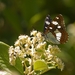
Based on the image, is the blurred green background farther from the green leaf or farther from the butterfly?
the green leaf

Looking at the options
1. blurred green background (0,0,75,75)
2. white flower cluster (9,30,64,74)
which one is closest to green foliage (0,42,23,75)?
white flower cluster (9,30,64,74)

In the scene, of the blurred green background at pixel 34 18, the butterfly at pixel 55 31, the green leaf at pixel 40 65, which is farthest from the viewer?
the blurred green background at pixel 34 18

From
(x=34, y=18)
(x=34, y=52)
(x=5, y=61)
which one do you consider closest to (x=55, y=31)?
(x=34, y=52)

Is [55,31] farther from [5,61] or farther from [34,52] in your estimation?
[5,61]

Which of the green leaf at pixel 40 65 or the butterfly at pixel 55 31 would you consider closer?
the green leaf at pixel 40 65

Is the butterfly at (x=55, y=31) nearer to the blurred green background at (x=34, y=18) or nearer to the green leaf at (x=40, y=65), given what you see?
the green leaf at (x=40, y=65)

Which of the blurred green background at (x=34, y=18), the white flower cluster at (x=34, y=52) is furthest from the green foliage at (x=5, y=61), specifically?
the blurred green background at (x=34, y=18)
